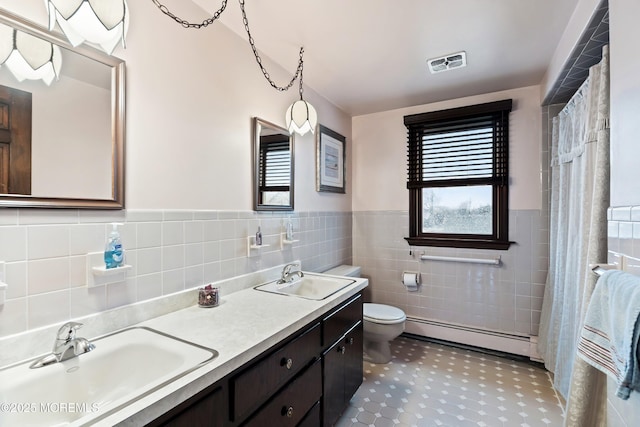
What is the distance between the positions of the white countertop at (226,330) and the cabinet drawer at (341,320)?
0.24 feet

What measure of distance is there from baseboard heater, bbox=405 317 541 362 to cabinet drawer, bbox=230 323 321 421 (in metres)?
1.89

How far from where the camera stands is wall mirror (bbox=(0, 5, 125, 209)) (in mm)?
972

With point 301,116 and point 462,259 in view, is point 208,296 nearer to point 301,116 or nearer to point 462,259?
point 301,116

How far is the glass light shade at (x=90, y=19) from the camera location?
0.91 meters

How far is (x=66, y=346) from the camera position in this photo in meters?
0.98

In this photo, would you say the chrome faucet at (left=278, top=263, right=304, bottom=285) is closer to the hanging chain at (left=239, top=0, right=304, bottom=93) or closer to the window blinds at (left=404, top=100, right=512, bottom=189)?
the hanging chain at (left=239, top=0, right=304, bottom=93)

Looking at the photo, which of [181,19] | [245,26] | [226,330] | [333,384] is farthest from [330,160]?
[226,330]

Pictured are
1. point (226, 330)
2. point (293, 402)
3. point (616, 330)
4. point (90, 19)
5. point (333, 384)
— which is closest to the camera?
point (616, 330)

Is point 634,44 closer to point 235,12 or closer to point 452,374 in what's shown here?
point 235,12

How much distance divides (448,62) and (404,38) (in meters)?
0.49

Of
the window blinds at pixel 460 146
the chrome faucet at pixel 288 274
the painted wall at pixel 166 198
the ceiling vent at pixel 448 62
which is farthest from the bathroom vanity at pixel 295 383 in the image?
the ceiling vent at pixel 448 62

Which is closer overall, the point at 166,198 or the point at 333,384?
the point at 166,198

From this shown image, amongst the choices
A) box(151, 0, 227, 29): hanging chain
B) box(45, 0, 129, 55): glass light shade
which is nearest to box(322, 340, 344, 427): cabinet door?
box(45, 0, 129, 55): glass light shade

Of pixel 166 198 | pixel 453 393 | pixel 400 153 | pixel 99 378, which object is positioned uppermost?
pixel 400 153
